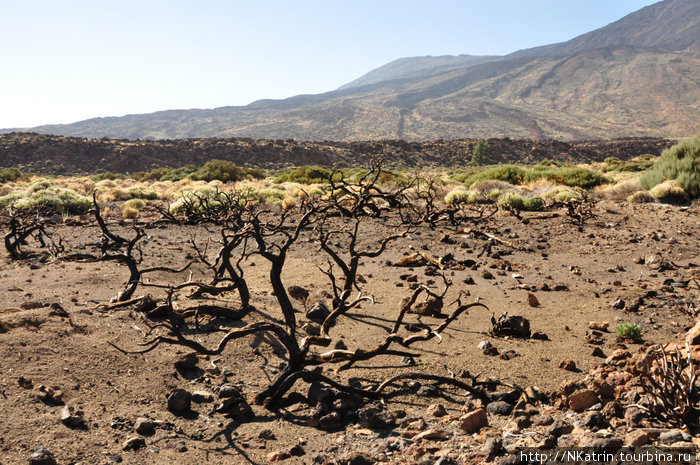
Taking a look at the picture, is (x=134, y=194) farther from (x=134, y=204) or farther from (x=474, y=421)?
(x=474, y=421)

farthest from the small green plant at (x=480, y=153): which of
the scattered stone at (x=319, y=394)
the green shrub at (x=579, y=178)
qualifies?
the scattered stone at (x=319, y=394)

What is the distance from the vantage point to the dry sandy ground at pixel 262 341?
2.80m

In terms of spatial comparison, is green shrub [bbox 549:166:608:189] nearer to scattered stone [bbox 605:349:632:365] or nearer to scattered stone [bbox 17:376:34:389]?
scattered stone [bbox 605:349:632:365]

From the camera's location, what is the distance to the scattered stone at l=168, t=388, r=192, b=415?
3148mm

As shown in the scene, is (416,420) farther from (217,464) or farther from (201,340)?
(201,340)

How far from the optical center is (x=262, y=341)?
446cm

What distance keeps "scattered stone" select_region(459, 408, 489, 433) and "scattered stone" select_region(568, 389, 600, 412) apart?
55 cm

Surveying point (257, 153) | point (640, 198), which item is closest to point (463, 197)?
point (640, 198)

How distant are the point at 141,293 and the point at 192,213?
6.83 m

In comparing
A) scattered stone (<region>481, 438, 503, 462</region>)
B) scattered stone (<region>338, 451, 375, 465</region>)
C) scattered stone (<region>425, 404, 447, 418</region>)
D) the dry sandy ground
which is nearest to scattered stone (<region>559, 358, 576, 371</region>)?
the dry sandy ground

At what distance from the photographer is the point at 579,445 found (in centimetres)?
221

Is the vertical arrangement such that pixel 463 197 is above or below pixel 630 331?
above

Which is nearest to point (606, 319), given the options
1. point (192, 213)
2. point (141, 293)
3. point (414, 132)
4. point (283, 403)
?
point (283, 403)

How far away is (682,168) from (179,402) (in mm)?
14862
